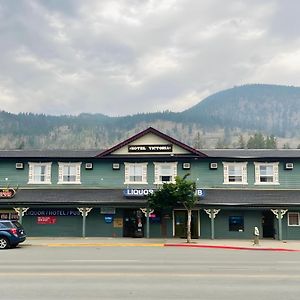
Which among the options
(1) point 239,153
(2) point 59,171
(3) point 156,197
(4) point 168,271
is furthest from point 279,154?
(4) point 168,271

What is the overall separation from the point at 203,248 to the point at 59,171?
13973mm

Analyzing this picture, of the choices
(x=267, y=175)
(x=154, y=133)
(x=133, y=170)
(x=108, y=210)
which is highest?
(x=154, y=133)

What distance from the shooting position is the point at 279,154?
3428cm

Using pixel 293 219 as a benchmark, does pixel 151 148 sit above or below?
above

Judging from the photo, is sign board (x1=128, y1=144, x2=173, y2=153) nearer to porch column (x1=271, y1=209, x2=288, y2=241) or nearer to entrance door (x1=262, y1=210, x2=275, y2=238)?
entrance door (x1=262, y1=210, x2=275, y2=238)

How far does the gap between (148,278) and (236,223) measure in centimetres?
2041

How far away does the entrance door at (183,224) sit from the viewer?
105 feet

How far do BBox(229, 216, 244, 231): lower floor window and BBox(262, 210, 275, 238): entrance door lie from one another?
6.14ft

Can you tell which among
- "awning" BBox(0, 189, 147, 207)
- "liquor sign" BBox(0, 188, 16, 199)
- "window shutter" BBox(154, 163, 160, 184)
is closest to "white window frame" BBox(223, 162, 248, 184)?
"window shutter" BBox(154, 163, 160, 184)

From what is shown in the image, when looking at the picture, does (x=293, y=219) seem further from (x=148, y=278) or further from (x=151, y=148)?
(x=148, y=278)

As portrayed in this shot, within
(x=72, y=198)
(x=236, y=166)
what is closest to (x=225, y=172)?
(x=236, y=166)

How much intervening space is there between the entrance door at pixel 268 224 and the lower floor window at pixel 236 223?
1.87 metres

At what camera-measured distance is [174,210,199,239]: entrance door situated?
1266 inches

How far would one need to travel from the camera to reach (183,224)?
32.4 m
